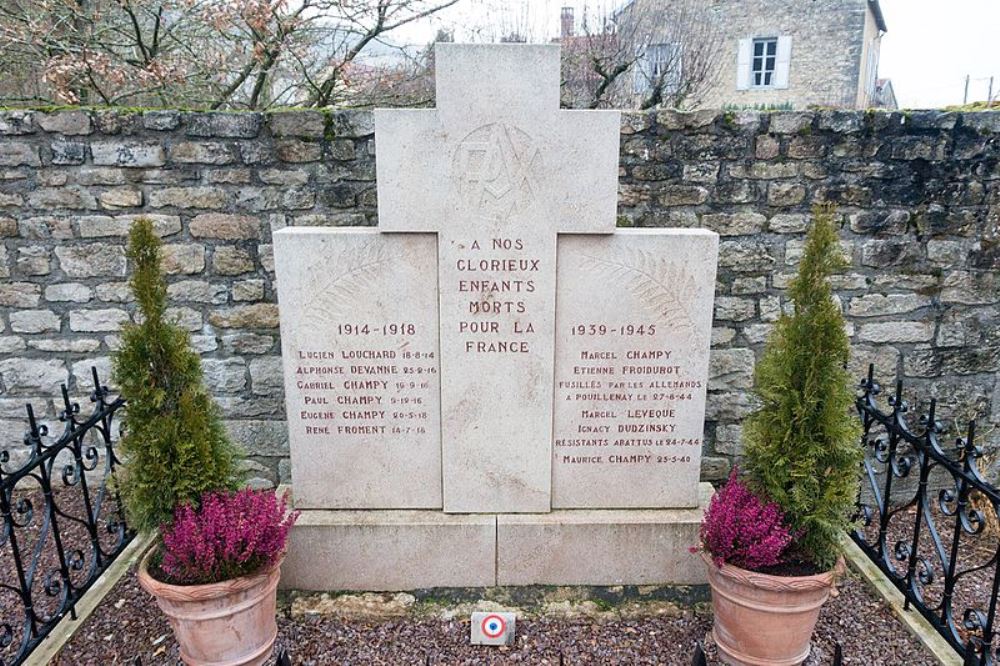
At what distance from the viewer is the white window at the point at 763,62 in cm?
1873

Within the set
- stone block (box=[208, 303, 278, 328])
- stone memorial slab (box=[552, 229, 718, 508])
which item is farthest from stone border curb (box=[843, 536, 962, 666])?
stone block (box=[208, 303, 278, 328])

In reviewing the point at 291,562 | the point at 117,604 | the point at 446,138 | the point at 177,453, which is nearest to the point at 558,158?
the point at 446,138

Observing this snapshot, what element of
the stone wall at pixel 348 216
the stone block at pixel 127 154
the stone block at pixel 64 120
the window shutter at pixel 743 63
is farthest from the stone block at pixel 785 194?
the window shutter at pixel 743 63

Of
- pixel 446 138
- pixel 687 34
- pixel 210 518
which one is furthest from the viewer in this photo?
pixel 687 34

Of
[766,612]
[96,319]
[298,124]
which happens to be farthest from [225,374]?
[766,612]

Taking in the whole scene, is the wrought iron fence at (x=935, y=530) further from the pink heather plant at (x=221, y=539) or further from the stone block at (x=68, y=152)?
the stone block at (x=68, y=152)

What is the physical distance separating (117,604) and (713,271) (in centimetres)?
359

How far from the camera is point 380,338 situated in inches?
133

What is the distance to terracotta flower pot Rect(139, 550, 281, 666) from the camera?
274cm

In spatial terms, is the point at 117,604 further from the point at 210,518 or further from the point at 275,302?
the point at 275,302

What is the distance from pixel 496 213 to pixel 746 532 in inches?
74.6

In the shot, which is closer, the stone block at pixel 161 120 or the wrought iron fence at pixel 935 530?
the wrought iron fence at pixel 935 530

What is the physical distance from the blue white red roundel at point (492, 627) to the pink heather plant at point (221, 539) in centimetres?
104

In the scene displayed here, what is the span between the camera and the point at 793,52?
18859 mm
